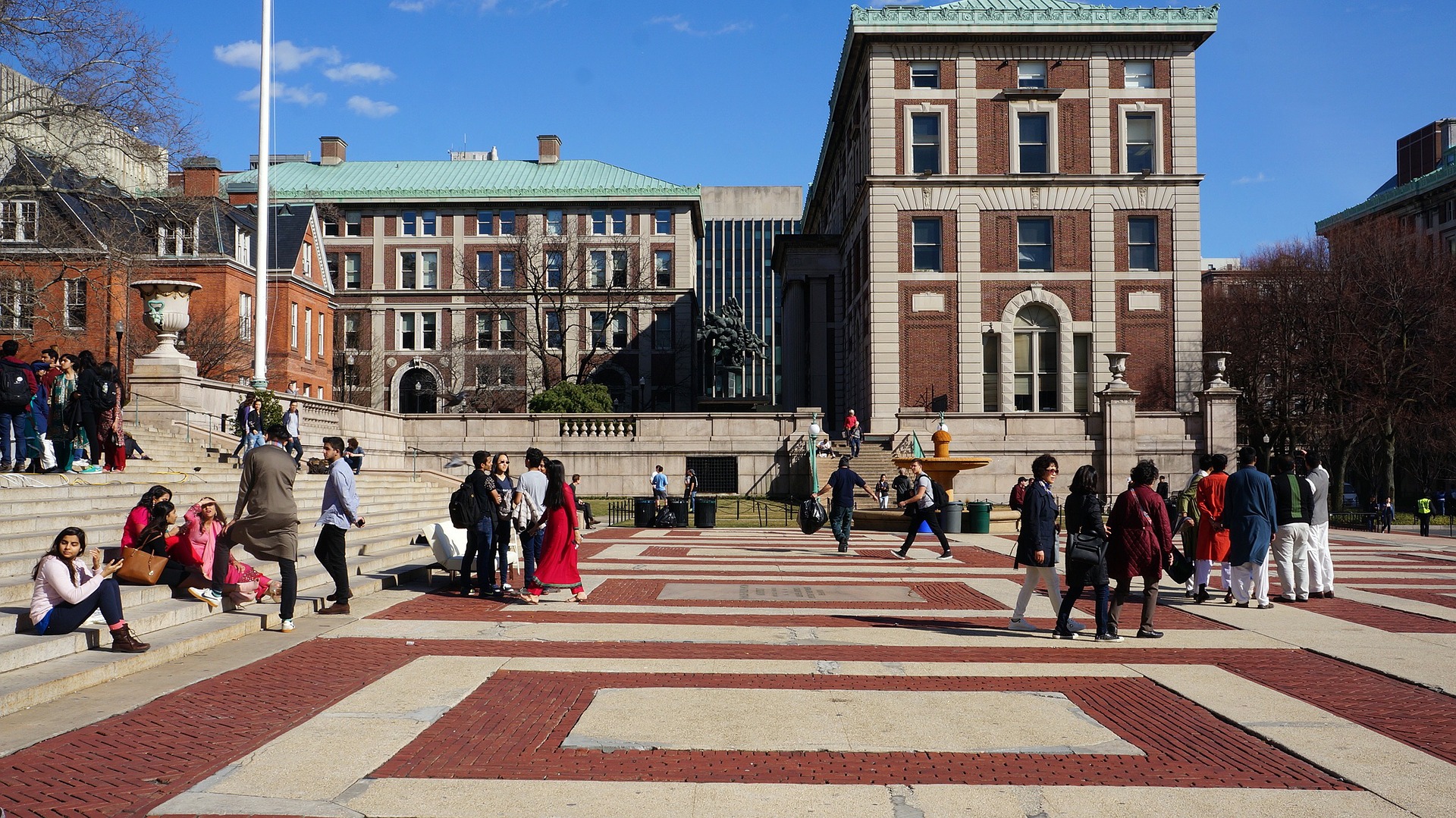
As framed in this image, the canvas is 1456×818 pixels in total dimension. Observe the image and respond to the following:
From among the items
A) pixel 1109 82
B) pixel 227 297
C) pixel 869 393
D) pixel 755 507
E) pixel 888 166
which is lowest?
pixel 755 507

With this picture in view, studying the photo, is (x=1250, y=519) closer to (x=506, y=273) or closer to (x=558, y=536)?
(x=558, y=536)

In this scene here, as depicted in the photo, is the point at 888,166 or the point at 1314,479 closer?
the point at 1314,479

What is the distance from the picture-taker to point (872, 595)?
45.9ft

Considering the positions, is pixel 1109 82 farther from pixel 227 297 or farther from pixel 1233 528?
pixel 227 297

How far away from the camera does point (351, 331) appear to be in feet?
251

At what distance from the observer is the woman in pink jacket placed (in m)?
10.7

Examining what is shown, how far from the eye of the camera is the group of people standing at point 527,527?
41.6ft

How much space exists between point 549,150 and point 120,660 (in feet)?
254

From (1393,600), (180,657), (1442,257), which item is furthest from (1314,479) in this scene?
(1442,257)

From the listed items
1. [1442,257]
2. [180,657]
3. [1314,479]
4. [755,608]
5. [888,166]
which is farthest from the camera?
[1442,257]

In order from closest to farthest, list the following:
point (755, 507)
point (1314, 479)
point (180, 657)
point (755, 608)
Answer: point (180, 657) < point (755, 608) < point (1314, 479) < point (755, 507)

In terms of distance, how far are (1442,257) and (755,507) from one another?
116 feet

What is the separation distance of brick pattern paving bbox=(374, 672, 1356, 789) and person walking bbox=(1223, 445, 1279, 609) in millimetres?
5866

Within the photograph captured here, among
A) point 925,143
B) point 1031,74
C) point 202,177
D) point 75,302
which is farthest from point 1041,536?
point 202,177
